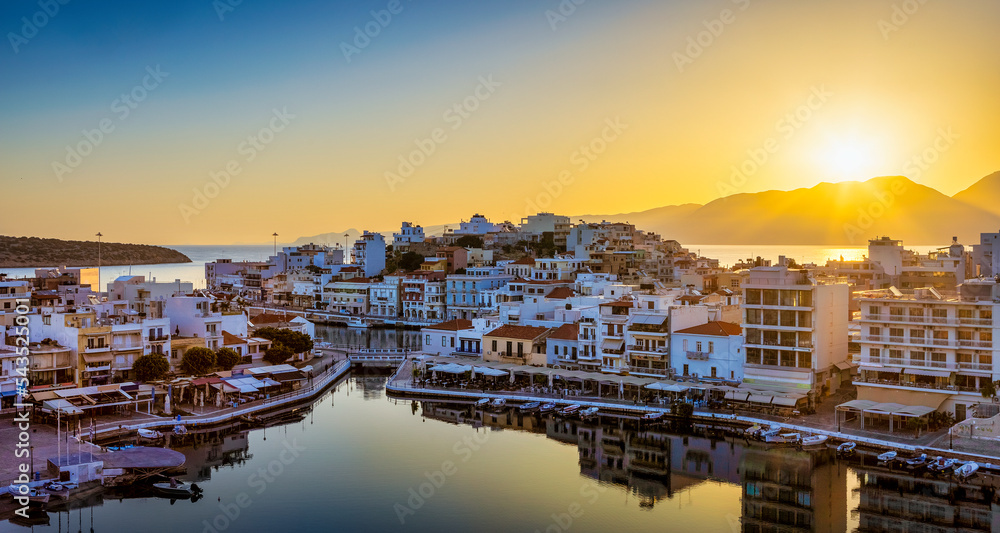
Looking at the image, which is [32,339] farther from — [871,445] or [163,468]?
[871,445]

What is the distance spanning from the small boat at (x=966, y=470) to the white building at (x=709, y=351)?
37.4 ft

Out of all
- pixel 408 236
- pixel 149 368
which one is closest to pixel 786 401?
pixel 149 368

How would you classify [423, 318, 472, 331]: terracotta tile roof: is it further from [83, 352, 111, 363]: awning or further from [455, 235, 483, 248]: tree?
[455, 235, 483, 248]: tree

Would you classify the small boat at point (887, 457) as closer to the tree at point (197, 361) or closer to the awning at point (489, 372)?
the awning at point (489, 372)

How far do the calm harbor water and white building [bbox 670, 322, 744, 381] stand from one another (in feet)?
17.3

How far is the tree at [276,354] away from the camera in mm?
42188

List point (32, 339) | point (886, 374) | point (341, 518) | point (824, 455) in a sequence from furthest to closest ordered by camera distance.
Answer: point (32, 339) < point (886, 374) < point (824, 455) < point (341, 518)

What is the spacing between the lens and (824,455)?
29000 mm

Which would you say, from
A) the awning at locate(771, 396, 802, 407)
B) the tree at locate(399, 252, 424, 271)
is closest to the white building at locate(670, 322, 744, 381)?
the awning at locate(771, 396, 802, 407)

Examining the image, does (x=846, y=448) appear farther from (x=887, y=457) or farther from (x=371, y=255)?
(x=371, y=255)

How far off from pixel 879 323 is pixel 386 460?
783 inches

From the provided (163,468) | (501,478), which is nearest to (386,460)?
(501,478)

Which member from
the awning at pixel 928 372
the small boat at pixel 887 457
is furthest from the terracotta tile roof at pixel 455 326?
the small boat at pixel 887 457

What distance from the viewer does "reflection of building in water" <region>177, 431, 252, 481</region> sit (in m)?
27.8
